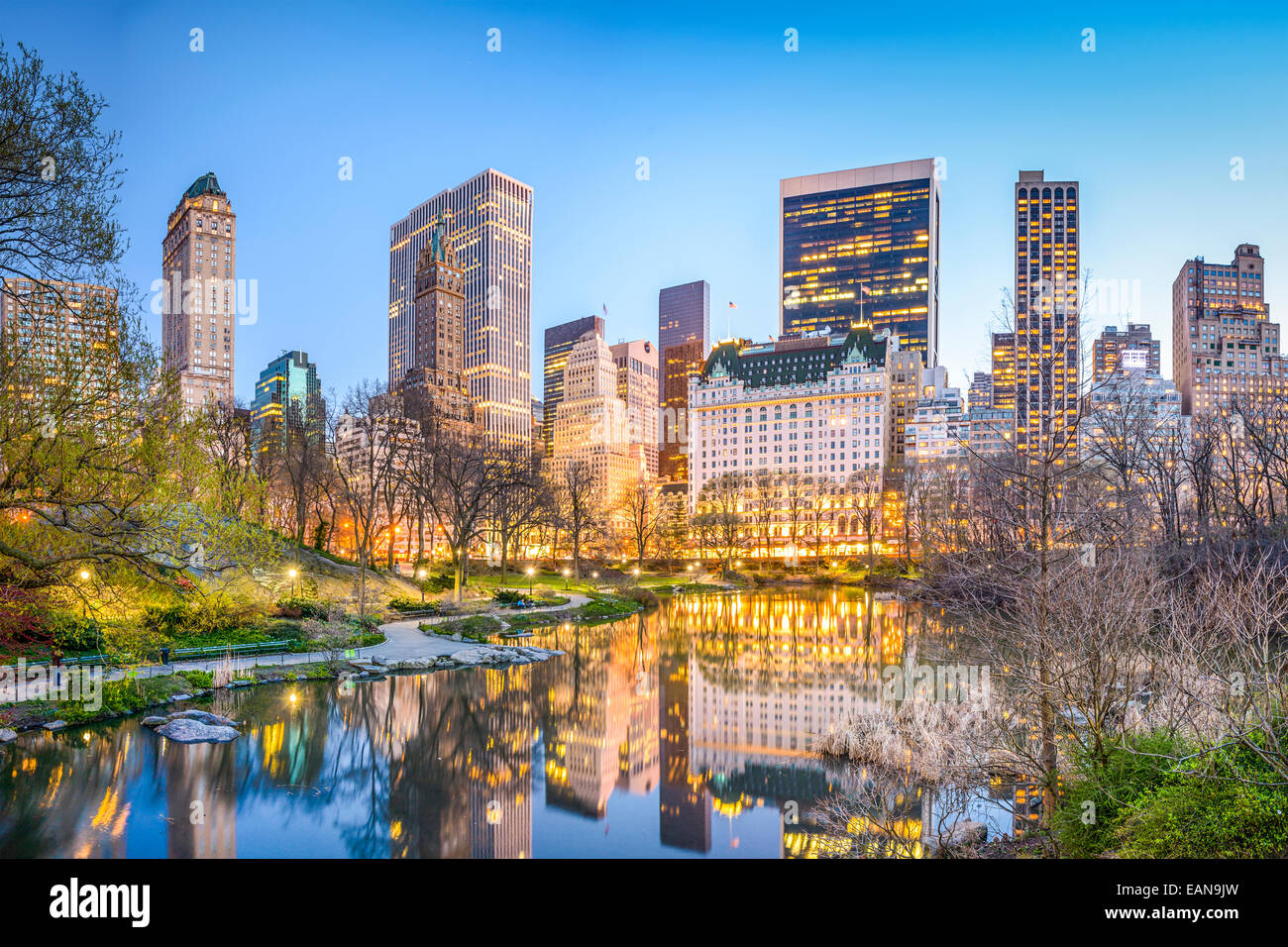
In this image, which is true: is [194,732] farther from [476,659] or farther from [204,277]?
[204,277]

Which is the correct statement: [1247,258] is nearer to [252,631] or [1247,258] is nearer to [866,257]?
[866,257]

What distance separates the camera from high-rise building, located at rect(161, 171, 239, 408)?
Answer: 404ft

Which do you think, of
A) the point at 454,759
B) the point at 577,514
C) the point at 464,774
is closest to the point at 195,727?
the point at 454,759

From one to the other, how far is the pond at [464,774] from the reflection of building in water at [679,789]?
0.19ft

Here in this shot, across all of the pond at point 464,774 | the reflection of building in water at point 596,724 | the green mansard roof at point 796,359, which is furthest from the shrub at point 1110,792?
the green mansard roof at point 796,359

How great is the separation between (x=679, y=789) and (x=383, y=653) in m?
16.3

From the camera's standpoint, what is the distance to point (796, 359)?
142m

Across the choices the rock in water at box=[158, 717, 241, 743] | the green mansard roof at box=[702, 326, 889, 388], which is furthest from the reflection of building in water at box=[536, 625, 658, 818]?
the green mansard roof at box=[702, 326, 889, 388]

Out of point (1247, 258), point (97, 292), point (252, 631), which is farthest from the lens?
point (1247, 258)

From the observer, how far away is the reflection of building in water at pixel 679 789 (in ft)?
45.1

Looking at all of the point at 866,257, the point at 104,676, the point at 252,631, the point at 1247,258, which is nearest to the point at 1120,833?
the point at 104,676

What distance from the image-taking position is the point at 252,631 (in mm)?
27328
